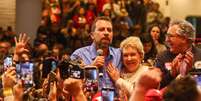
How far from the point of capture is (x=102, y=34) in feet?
15.8

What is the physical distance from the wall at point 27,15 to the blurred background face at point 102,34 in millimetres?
5593

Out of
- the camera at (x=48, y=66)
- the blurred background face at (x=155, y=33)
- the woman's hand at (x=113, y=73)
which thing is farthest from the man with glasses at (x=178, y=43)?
the blurred background face at (x=155, y=33)

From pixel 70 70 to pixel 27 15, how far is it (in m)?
7.48

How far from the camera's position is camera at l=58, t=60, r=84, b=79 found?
9.66ft

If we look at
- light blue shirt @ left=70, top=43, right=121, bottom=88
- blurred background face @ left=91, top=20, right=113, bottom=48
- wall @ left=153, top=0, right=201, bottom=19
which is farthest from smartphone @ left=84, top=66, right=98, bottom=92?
wall @ left=153, top=0, right=201, bottom=19

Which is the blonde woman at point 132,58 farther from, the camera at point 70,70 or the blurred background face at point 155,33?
the blurred background face at point 155,33

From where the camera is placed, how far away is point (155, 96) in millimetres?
2172

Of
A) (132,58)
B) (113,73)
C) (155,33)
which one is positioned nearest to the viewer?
(113,73)

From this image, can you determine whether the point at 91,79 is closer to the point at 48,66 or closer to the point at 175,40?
the point at 48,66

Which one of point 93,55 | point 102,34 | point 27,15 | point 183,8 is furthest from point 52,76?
point 183,8

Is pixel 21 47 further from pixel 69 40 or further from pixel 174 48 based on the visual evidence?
pixel 69 40

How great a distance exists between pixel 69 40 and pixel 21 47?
6975 millimetres

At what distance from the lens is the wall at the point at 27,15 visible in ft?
33.8

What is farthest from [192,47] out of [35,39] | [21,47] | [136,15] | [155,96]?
[136,15]
